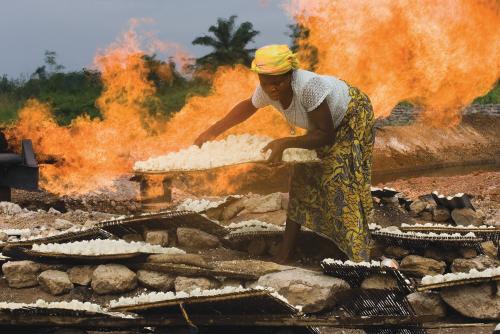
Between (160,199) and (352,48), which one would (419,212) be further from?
(352,48)

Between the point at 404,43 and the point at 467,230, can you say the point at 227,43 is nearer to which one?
the point at 404,43

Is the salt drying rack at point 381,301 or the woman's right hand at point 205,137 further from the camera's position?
the woman's right hand at point 205,137

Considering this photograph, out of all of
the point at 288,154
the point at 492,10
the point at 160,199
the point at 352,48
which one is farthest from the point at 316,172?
the point at 492,10

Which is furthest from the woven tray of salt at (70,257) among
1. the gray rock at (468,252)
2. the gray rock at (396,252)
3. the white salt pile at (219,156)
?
the gray rock at (468,252)

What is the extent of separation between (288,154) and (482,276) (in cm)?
190

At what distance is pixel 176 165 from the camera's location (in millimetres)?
6188

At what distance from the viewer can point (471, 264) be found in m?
6.32

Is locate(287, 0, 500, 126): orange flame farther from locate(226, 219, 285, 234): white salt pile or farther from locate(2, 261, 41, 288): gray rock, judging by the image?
locate(2, 261, 41, 288): gray rock

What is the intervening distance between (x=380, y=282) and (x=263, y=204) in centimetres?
285

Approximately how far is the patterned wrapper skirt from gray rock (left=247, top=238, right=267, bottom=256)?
35.1 inches

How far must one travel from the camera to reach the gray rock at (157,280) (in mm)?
5762

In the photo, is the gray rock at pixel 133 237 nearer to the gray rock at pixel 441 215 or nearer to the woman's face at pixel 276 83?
the woman's face at pixel 276 83

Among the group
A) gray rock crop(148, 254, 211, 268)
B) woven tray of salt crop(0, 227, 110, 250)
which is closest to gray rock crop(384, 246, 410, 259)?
gray rock crop(148, 254, 211, 268)

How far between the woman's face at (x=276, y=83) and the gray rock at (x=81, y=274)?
Answer: 2.20m
